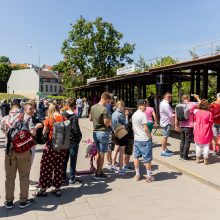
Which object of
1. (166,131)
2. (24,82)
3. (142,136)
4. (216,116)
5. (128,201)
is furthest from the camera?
(24,82)

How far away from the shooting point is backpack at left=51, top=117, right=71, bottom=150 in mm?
5551

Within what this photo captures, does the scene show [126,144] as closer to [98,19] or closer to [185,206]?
[185,206]

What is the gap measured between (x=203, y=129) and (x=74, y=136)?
3384 millimetres

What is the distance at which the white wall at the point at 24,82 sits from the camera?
90375 millimetres

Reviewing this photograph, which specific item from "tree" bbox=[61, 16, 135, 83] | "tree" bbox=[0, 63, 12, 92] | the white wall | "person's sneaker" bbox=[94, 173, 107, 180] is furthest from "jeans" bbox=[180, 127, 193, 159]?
"tree" bbox=[0, 63, 12, 92]

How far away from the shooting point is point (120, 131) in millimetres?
7055

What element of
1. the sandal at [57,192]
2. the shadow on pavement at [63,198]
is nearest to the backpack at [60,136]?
the sandal at [57,192]

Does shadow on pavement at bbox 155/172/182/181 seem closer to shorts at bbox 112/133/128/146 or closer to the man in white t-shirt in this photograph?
the man in white t-shirt

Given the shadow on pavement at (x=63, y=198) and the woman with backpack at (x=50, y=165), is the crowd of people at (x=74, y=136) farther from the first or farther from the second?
the shadow on pavement at (x=63, y=198)

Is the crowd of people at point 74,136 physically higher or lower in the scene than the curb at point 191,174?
higher

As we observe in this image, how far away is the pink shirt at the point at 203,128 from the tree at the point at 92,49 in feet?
137

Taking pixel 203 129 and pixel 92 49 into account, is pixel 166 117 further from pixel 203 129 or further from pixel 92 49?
pixel 92 49

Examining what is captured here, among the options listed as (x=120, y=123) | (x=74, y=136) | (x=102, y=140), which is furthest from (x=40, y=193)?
(x=120, y=123)

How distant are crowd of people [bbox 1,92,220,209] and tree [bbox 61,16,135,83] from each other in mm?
41487
